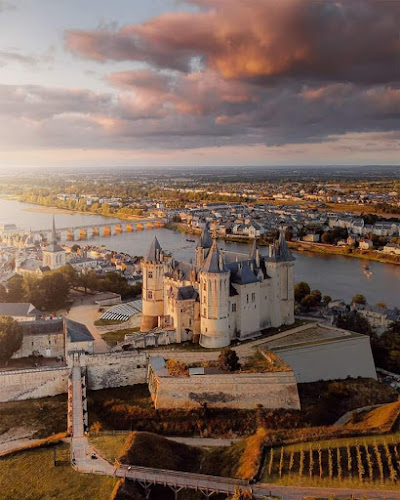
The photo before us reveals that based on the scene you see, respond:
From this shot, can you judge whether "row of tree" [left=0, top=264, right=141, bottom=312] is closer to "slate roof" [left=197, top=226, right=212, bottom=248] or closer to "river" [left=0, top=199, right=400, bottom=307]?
"slate roof" [left=197, top=226, right=212, bottom=248]

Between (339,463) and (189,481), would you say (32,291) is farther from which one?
(339,463)

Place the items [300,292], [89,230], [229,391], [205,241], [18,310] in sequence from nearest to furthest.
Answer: [229,391]
[205,241]
[18,310]
[300,292]
[89,230]

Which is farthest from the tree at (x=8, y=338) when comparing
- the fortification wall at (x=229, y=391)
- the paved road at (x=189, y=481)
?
the paved road at (x=189, y=481)

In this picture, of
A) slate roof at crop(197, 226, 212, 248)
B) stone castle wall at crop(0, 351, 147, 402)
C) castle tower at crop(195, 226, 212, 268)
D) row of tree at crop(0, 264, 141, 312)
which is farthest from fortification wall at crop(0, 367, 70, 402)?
row of tree at crop(0, 264, 141, 312)

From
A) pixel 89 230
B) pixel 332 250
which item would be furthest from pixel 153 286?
pixel 89 230

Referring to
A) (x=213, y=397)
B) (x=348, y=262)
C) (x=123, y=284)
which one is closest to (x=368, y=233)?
(x=348, y=262)

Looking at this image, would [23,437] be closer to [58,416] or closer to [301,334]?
[58,416]
